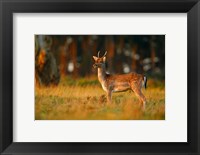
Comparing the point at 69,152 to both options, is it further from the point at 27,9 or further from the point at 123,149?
the point at 27,9

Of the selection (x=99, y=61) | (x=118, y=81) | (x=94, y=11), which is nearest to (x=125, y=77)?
(x=118, y=81)

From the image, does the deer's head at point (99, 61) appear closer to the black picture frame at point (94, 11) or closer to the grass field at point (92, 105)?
the grass field at point (92, 105)

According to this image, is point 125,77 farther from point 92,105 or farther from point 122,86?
point 92,105

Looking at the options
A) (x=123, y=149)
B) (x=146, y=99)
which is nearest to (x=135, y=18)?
(x=146, y=99)

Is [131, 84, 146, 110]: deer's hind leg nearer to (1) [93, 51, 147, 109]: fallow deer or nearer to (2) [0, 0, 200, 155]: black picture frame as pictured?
(1) [93, 51, 147, 109]: fallow deer

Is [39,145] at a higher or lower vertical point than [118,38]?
lower
